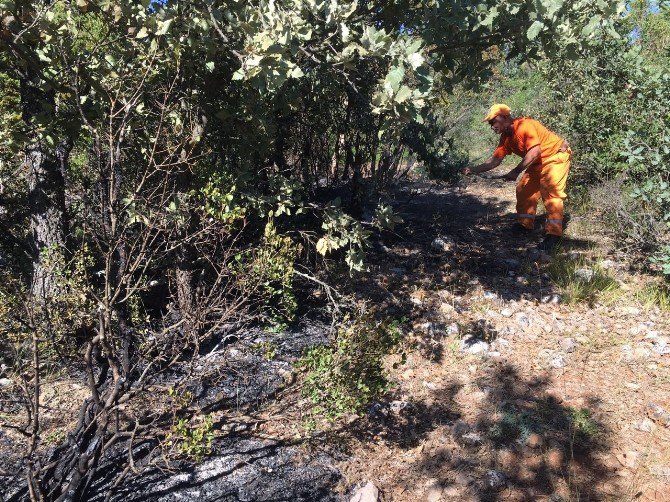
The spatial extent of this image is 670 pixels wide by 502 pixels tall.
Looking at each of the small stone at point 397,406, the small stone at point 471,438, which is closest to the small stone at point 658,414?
the small stone at point 471,438

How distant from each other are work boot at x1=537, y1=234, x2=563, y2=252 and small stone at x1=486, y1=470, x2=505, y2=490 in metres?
2.78

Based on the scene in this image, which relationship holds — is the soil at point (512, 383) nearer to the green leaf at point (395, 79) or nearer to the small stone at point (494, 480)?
the small stone at point (494, 480)

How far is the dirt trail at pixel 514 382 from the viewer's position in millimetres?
2939

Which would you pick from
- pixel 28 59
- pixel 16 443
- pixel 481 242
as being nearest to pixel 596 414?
pixel 481 242

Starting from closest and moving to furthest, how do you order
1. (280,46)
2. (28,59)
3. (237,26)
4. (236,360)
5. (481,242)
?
1. (280,46)
2. (237,26)
3. (28,59)
4. (236,360)
5. (481,242)

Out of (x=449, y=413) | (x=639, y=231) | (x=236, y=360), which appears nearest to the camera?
(x=449, y=413)

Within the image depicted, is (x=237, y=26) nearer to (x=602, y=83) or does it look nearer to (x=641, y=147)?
(x=641, y=147)

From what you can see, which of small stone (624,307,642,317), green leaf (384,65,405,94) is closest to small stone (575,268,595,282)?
small stone (624,307,642,317)

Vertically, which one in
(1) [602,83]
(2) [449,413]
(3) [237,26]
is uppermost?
(1) [602,83]

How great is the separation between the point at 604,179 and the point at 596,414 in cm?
322

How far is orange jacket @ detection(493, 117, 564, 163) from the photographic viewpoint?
5211 millimetres

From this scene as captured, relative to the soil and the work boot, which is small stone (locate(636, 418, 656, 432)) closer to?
the soil

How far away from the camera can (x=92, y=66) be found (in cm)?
335

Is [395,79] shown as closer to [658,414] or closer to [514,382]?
[514,382]
